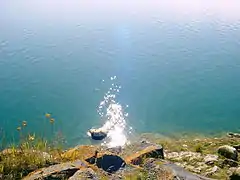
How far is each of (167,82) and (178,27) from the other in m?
9.86

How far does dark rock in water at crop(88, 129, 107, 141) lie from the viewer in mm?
15247

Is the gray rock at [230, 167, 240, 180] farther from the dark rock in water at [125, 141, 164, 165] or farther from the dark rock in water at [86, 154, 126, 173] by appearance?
the dark rock in water at [86, 154, 126, 173]

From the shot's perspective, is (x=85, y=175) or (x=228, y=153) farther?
(x=228, y=153)

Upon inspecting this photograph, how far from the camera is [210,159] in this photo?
8.15 m

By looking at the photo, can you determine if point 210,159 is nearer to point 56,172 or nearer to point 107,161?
point 107,161

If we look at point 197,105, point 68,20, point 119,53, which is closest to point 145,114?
point 197,105

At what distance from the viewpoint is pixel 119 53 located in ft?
78.7

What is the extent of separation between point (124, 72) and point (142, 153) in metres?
15.2

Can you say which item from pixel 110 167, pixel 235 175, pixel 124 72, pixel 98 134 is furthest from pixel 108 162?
pixel 124 72

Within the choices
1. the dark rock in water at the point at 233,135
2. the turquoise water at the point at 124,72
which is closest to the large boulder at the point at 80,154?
the turquoise water at the point at 124,72

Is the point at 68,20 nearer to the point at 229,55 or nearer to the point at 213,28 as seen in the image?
the point at 213,28

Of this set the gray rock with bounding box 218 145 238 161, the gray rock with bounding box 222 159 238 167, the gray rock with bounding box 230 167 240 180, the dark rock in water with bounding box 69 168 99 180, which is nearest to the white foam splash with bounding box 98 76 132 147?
the gray rock with bounding box 218 145 238 161

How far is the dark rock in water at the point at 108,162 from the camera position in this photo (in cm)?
534

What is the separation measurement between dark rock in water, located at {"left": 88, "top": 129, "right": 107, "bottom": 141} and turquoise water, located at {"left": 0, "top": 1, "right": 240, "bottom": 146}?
1.85ft
